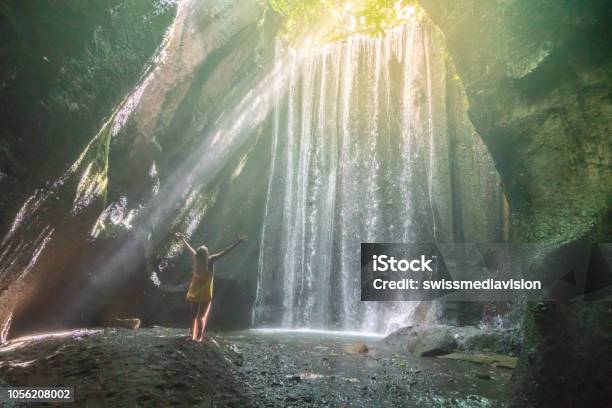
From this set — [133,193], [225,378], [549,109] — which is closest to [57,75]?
[225,378]

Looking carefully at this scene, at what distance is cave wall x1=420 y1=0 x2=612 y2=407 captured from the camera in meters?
2.60

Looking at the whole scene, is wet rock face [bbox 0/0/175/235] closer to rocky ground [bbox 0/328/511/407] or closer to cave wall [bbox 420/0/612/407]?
rocky ground [bbox 0/328/511/407]

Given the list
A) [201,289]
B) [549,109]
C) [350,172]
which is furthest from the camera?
[350,172]

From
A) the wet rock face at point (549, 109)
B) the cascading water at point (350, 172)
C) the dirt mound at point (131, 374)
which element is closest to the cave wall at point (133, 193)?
the dirt mound at point (131, 374)

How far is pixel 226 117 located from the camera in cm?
1427

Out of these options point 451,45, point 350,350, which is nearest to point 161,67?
point 451,45

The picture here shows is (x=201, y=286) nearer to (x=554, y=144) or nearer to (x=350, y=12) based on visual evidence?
(x=554, y=144)

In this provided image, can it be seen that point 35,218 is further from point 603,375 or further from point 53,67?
point 603,375

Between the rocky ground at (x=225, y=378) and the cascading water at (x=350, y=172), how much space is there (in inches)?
331

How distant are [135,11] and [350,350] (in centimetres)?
688

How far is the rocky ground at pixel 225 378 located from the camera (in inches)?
138

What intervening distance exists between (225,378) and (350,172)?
44.5ft

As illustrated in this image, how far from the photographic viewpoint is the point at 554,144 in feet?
11.0

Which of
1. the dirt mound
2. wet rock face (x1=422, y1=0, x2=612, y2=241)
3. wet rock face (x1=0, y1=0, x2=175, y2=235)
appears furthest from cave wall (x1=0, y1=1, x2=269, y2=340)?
wet rock face (x1=422, y1=0, x2=612, y2=241)
